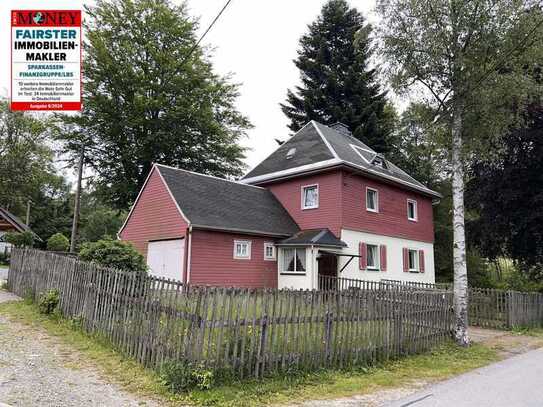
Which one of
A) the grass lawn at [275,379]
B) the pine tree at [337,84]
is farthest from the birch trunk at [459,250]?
the pine tree at [337,84]

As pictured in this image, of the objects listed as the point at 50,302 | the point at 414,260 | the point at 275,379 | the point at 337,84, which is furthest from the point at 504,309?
the point at 337,84

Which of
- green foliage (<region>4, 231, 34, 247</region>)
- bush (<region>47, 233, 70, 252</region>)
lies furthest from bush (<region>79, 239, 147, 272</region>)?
bush (<region>47, 233, 70, 252</region>)

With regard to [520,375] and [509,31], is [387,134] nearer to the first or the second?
[509,31]

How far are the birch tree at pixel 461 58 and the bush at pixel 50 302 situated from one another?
10.1 metres

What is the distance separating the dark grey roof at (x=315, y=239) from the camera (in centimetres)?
1744

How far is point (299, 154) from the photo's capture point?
22.1 m

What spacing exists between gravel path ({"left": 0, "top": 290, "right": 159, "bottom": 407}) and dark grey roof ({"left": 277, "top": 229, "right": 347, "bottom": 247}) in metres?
11.2

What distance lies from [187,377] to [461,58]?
1054cm

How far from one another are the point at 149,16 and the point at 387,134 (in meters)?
21.1

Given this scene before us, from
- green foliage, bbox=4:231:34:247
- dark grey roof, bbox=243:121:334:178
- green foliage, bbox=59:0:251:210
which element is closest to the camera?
dark grey roof, bbox=243:121:334:178

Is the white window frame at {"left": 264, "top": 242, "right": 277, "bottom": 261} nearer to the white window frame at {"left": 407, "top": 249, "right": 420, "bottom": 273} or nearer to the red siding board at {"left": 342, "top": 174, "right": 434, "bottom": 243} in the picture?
the red siding board at {"left": 342, "top": 174, "right": 434, "bottom": 243}

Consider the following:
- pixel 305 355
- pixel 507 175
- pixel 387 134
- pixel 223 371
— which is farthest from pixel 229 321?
pixel 387 134

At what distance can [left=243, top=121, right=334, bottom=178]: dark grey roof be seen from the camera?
67.9 feet

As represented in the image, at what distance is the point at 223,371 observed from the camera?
5926 millimetres
